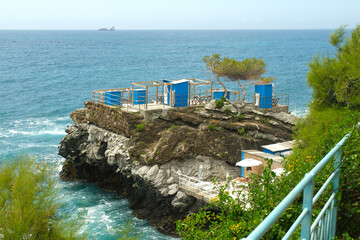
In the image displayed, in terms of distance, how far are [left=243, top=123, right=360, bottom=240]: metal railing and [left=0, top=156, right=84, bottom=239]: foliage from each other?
34.9 ft

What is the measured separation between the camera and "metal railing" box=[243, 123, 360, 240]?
2.77 meters

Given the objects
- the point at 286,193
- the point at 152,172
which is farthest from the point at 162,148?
the point at 286,193

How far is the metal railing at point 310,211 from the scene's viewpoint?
2.77 metres

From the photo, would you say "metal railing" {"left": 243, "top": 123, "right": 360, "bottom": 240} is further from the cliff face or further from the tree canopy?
the tree canopy

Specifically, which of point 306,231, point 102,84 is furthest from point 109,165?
point 102,84

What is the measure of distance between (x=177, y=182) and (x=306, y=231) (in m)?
23.4

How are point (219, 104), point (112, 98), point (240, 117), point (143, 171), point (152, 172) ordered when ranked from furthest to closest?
point (112, 98), point (240, 117), point (219, 104), point (143, 171), point (152, 172)

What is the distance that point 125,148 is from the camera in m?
29.1

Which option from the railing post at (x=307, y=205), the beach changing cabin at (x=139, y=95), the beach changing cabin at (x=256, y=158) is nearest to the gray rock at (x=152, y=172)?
the beach changing cabin at (x=256, y=158)

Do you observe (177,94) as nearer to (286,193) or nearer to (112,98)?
(112,98)

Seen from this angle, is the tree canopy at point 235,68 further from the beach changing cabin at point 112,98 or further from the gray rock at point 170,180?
the gray rock at point 170,180

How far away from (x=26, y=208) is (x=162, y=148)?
47.9 feet

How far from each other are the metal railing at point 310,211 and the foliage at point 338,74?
12953 millimetres

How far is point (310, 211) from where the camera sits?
11.9 ft
